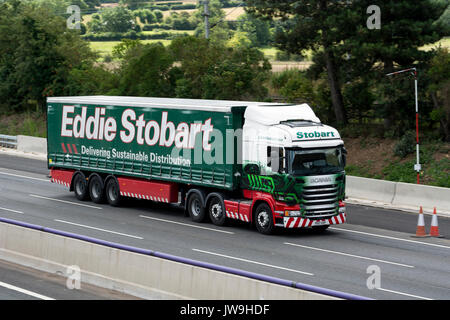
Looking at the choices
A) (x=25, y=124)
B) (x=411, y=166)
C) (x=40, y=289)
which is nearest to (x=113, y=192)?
(x=40, y=289)

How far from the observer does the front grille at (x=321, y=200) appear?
71.6 ft

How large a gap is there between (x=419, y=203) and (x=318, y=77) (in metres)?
12.9

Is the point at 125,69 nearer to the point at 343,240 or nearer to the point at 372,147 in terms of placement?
the point at 372,147

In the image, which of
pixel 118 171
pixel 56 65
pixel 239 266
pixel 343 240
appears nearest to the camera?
pixel 239 266

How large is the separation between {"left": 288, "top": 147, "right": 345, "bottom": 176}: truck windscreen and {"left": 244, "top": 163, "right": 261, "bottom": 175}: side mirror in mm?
1197

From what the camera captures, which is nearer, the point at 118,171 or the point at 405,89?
the point at 118,171

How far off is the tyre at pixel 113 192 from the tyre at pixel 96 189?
0.20 m

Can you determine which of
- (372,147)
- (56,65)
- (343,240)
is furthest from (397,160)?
(56,65)

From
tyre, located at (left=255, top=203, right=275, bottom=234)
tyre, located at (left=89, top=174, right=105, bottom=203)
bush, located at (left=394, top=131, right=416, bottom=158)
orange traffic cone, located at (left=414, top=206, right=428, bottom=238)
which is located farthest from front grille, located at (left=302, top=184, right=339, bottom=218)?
bush, located at (left=394, top=131, right=416, bottom=158)

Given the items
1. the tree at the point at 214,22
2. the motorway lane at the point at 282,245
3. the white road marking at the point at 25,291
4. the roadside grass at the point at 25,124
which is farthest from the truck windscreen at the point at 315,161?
the tree at the point at 214,22

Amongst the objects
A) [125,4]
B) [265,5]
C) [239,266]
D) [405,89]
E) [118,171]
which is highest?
[125,4]

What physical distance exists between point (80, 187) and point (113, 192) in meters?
1.90

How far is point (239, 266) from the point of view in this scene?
1828cm

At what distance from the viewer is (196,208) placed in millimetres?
24750
